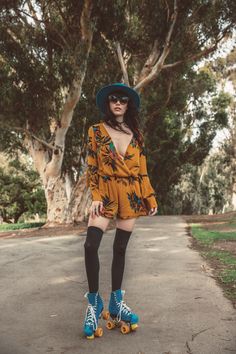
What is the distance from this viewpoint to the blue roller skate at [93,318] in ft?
9.18

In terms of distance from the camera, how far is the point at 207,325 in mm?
3035

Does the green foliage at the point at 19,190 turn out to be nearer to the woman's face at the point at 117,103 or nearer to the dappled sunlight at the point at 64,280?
the dappled sunlight at the point at 64,280

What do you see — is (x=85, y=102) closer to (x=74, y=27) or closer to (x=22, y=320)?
(x=74, y=27)

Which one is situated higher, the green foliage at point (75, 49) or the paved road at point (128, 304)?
the green foliage at point (75, 49)

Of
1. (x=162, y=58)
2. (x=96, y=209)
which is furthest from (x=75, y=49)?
(x=96, y=209)

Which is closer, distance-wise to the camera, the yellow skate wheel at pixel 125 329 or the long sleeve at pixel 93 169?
the yellow skate wheel at pixel 125 329

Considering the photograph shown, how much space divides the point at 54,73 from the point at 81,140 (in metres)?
4.12

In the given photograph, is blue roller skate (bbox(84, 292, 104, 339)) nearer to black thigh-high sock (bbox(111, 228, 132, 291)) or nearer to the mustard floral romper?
black thigh-high sock (bbox(111, 228, 132, 291))

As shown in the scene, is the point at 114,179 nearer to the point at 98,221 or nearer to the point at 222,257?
the point at 98,221

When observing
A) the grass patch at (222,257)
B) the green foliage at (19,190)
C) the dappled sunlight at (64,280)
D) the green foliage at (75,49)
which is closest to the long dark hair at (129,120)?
the grass patch at (222,257)

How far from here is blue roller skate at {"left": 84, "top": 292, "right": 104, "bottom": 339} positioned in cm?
280

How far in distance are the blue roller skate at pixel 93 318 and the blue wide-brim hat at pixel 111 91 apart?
141cm

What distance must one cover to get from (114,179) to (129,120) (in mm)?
534

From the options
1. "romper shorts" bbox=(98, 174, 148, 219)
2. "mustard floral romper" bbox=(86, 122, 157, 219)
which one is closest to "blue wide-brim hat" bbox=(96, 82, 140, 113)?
"mustard floral romper" bbox=(86, 122, 157, 219)
